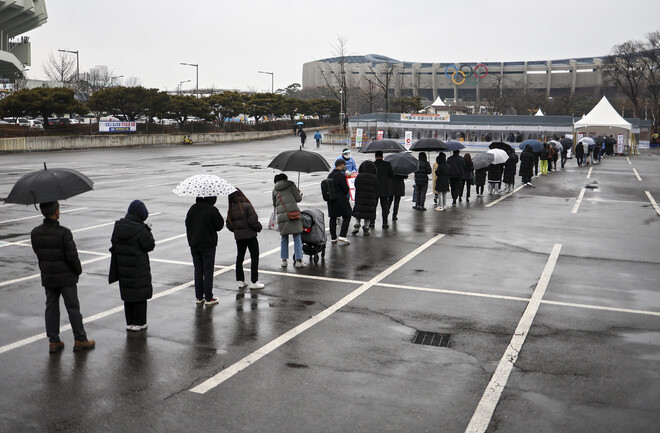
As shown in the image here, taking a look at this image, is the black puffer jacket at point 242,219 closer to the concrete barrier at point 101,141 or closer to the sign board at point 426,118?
the concrete barrier at point 101,141

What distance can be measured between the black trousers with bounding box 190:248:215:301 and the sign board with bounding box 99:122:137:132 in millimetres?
50642

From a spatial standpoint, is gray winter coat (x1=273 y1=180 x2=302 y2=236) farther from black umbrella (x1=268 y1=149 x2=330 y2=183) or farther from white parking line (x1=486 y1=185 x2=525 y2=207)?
white parking line (x1=486 y1=185 x2=525 y2=207)

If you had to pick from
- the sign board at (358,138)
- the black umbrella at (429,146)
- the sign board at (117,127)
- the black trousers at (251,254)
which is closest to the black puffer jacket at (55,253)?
the black trousers at (251,254)

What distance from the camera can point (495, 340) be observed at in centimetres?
812

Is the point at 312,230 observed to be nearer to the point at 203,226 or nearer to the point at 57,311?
the point at 203,226

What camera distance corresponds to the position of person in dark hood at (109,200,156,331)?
7852mm

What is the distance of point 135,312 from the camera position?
27.0 ft

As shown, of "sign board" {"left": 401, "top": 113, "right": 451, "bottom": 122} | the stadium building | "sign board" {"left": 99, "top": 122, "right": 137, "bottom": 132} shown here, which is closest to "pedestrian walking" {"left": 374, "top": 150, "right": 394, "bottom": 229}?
"sign board" {"left": 401, "top": 113, "right": 451, "bottom": 122}

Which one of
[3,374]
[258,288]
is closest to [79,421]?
[3,374]

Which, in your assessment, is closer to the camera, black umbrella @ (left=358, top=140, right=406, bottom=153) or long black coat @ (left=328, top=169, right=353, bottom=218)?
long black coat @ (left=328, top=169, right=353, bottom=218)

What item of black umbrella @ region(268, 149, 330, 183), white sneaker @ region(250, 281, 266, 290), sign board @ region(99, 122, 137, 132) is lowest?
white sneaker @ region(250, 281, 266, 290)

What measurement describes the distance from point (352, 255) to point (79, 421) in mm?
7848

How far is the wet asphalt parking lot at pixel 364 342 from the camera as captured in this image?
598cm

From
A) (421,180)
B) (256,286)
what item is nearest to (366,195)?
(256,286)
